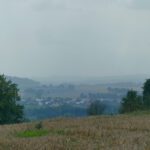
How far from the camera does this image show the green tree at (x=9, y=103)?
6000 centimetres

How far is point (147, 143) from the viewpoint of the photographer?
45.9 feet

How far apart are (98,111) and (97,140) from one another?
174 feet

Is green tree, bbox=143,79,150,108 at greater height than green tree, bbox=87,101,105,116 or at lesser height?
greater

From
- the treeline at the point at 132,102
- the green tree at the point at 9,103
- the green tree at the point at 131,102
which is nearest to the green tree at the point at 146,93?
the treeline at the point at 132,102

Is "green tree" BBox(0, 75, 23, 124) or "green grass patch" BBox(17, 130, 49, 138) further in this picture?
"green tree" BBox(0, 75, 23, 124)

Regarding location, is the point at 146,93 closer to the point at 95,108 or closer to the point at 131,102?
the point at 131,102

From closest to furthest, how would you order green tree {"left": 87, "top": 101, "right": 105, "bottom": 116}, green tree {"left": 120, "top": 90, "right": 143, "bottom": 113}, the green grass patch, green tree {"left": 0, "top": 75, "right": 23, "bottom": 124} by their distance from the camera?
the green grass patch
green tree {"left": 0, "top": 75, "right": 23, "bottom": 124}
green tree {"left": 120, "top": 90, "right": 143, "bottom": 113}
green tree {"left": 87, "top": 101, "right": 105, "bottom": 116}

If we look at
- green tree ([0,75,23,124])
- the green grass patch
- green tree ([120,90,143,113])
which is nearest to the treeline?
green tree ([120,90,143,113])

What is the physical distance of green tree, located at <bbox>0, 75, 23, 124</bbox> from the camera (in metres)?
60.0

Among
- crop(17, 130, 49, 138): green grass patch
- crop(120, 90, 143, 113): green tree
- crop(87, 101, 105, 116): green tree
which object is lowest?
crop(17, 130, 49, 138): green grass patch

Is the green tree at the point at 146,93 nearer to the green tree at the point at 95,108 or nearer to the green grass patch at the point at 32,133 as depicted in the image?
the green tree at the point at 95,108

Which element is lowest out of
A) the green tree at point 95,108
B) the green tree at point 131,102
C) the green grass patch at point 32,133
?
the green grass patch at point 32,133

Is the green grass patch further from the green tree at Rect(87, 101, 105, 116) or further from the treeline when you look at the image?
the green tree at Rect(87, 101, 105, 116)

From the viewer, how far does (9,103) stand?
61.4 m
